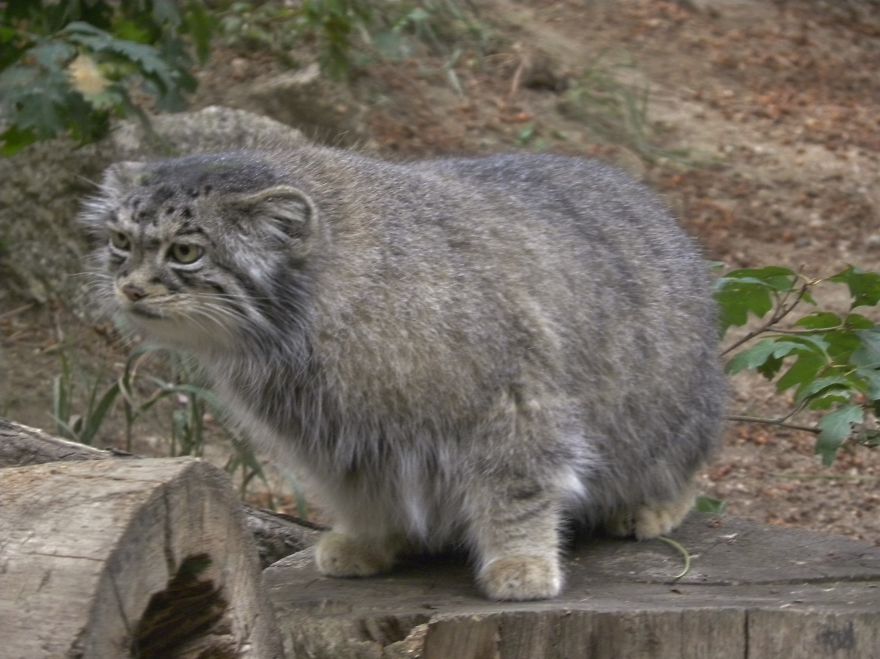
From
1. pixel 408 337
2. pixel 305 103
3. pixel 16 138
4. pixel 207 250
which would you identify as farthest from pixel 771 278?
pixel 305 103

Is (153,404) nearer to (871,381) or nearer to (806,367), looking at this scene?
(806,367)

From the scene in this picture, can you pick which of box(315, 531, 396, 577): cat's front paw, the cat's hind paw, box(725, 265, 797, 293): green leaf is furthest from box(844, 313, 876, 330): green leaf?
box(315, 531, 396, 577): cat's front paw

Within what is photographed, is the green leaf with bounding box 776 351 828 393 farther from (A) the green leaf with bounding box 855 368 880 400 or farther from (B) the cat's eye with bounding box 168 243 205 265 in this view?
(B) the cat's eye with bounding box 168 243 205 265

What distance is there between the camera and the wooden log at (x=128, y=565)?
255 cm

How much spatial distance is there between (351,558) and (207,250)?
3.16 feet

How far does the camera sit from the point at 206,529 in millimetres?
2846

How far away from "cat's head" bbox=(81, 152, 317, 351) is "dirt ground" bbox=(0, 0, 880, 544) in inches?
106

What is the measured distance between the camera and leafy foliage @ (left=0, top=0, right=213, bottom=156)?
4.28m

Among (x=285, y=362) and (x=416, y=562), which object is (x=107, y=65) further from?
(x=416, y=562)

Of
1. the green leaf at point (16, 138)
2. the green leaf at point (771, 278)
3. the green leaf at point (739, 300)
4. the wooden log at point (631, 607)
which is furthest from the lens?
the green leaf at point (16, 138)

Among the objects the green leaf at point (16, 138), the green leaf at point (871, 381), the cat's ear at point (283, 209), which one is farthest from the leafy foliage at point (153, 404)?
the green leaf at point (871, 381)

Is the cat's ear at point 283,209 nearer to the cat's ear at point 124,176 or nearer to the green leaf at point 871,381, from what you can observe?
the cat's ear at point 124,176

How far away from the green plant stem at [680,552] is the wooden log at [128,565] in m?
1.07

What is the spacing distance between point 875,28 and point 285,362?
7952mm
